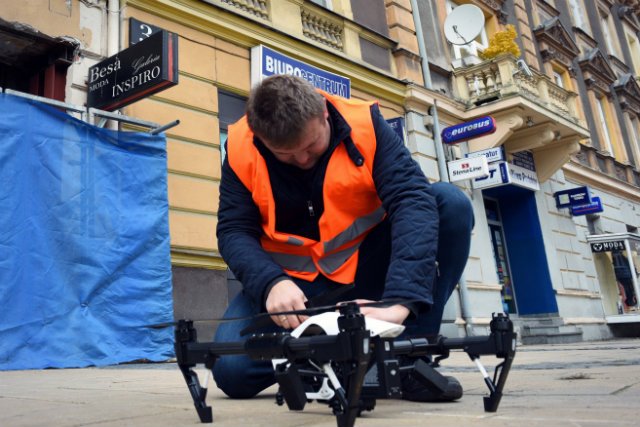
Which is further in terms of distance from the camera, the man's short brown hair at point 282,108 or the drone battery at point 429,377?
the drone battery at point 429,377

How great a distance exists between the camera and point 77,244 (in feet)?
16.9

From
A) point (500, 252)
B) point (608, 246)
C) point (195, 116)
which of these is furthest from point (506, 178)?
point (195, 116)

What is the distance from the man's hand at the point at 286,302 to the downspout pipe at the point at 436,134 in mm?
8220

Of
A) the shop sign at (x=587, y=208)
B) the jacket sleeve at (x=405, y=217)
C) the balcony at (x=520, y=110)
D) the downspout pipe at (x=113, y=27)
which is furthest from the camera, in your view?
the shop sign at (x=587, y=208)

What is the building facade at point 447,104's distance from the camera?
6270 millimetres

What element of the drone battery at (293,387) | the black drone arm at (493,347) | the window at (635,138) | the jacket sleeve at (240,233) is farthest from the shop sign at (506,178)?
the drone battery at (293,387)

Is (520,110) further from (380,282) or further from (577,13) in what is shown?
(577,13)

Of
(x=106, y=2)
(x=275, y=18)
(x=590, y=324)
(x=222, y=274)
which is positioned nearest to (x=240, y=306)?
(x=222, y=274)

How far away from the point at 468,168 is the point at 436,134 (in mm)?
945

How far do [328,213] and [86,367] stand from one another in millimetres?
3729

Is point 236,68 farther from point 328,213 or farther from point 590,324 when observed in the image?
point 590,324

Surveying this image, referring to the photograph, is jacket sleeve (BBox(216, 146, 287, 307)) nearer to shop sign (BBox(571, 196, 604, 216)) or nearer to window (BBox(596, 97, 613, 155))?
A: shop sign (BBox(571, 196, 604, 216))

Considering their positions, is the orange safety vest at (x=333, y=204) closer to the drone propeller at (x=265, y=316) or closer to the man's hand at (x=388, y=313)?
the drone propeller at (x=265, y=316)

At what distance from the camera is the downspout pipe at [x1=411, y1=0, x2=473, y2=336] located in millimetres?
9523
